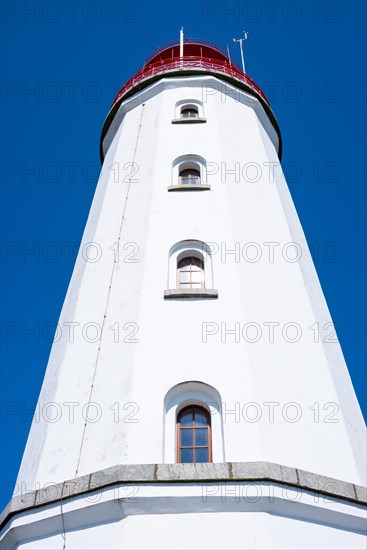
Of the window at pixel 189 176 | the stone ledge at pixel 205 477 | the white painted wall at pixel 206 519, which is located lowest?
the white painted wall at pixel 206 519

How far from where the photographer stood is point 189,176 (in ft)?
58.6

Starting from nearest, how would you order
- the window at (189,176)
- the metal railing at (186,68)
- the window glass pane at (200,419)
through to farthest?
the window glass pane at (200,419) < the window at (189,176) < the metal railing at (186,68)

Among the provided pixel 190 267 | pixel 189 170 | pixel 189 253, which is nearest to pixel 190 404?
pixel 190 267

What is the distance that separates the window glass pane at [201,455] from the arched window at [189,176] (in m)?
8.12

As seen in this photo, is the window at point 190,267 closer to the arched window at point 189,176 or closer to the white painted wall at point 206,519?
the arched window at point 189,176

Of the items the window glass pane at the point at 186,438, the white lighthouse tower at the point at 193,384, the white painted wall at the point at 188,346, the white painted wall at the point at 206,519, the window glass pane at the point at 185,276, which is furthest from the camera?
the window glass pane at the point at 185,276

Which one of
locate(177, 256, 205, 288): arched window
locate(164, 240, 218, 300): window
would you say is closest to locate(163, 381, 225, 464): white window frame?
locate(164, 240, 218, 300): window

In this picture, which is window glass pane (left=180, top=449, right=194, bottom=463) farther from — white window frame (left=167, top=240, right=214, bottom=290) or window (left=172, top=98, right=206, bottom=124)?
window (left=172, top=98, right=206, bottom=124)

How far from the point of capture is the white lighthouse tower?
32.8 ft

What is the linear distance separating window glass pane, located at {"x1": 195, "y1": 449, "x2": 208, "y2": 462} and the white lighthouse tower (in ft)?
0.06

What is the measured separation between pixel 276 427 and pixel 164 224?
19.3 ft

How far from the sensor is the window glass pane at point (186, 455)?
36.9 feet

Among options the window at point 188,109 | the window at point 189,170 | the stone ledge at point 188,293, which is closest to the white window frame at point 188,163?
the window at point 189,170

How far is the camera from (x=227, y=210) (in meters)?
15.6
